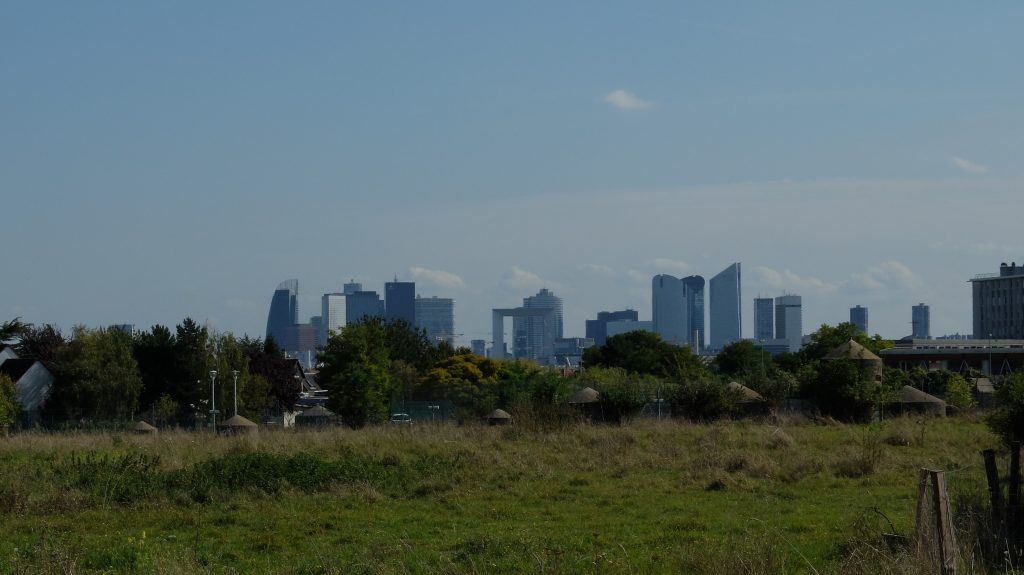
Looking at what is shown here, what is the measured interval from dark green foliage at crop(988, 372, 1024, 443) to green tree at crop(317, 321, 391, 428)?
28.4 metres

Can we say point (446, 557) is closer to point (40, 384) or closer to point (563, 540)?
point (563, 540)

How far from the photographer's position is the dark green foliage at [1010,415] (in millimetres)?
→ 23938

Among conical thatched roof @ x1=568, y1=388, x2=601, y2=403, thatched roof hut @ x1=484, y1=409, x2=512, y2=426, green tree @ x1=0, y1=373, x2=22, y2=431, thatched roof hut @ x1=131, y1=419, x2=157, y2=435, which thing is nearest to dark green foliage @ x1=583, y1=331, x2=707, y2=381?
conical thatched roof @ x1=568, y1=388, x2=601, y2=403

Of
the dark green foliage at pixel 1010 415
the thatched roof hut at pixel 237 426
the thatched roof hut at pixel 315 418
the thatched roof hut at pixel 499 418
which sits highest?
the dark green foliage at pixel 1010 415

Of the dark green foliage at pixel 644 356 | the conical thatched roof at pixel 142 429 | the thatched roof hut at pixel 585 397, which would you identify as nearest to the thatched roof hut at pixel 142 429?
the conical thatched roof at pixel 142 429

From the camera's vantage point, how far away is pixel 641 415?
41.5 metres

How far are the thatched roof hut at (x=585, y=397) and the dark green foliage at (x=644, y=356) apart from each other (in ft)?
177

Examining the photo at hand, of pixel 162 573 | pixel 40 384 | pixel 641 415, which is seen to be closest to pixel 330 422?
pixel 641 415

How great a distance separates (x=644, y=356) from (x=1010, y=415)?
7798cm

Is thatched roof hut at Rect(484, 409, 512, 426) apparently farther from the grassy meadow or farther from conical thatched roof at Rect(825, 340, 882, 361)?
conical thatched roof at Rect(825, 340, 882, 361)

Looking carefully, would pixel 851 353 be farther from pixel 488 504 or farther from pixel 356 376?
pixel 488 504

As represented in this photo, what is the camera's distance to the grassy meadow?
38.7ft

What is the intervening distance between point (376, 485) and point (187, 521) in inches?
165

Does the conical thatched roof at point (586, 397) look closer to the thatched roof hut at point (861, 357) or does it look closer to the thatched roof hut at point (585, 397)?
the thatched roof hut at point (585, 397)
